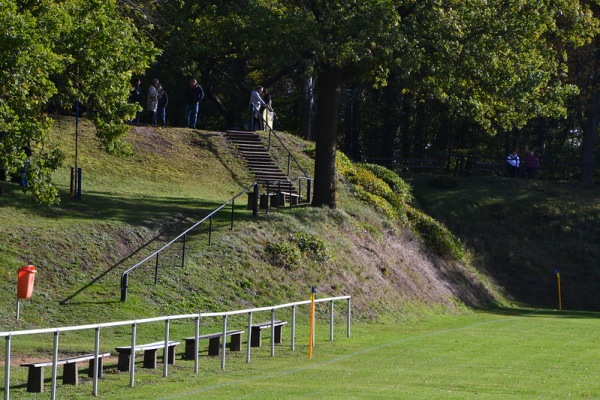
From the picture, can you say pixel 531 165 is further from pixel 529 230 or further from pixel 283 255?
pixel 283 255

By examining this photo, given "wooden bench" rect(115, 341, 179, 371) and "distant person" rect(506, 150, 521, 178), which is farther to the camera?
"distant person" rect(506, 150, 521, 178)

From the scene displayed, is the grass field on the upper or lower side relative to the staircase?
lower

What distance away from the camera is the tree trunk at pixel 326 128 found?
34375 mm

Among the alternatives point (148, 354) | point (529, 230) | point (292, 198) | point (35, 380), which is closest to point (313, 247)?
point (292, 198)

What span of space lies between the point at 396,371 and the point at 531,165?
36.4 m

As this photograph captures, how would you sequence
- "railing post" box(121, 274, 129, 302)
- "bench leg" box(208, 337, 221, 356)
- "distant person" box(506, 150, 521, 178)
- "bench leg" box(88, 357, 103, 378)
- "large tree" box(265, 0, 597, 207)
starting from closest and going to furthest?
1. "bench leg" box(88, 357, 103, 378)
2. "bench leg" box(208, 337, 221, 356)
3. "railing post" box(121, 274, 129, 302)
4. "large tree" box(265, 0, 597, 207)
5. "distant person" box(506, 150, 521, 178)

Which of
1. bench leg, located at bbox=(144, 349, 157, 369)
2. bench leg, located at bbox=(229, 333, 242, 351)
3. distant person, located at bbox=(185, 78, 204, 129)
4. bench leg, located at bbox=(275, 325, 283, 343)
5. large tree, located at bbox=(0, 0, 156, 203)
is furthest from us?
distant person, located at bbox=(185, 78, 204, 129)

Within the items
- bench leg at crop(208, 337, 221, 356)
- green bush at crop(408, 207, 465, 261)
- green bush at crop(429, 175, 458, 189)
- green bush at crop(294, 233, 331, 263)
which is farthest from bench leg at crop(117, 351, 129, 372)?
green bush at crop(429, 175, 458, 189)

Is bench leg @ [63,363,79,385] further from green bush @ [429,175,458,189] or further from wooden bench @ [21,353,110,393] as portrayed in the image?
green bush @ [429,175,458,189]

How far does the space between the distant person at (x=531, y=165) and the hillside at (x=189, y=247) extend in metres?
12.7

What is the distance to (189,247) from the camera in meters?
29.4

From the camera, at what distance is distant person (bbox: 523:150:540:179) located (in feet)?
176

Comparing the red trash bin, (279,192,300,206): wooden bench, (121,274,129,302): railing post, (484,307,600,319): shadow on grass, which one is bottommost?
(484,307,600,319): shadow on grass

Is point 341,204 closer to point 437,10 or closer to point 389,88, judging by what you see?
point 437,10
